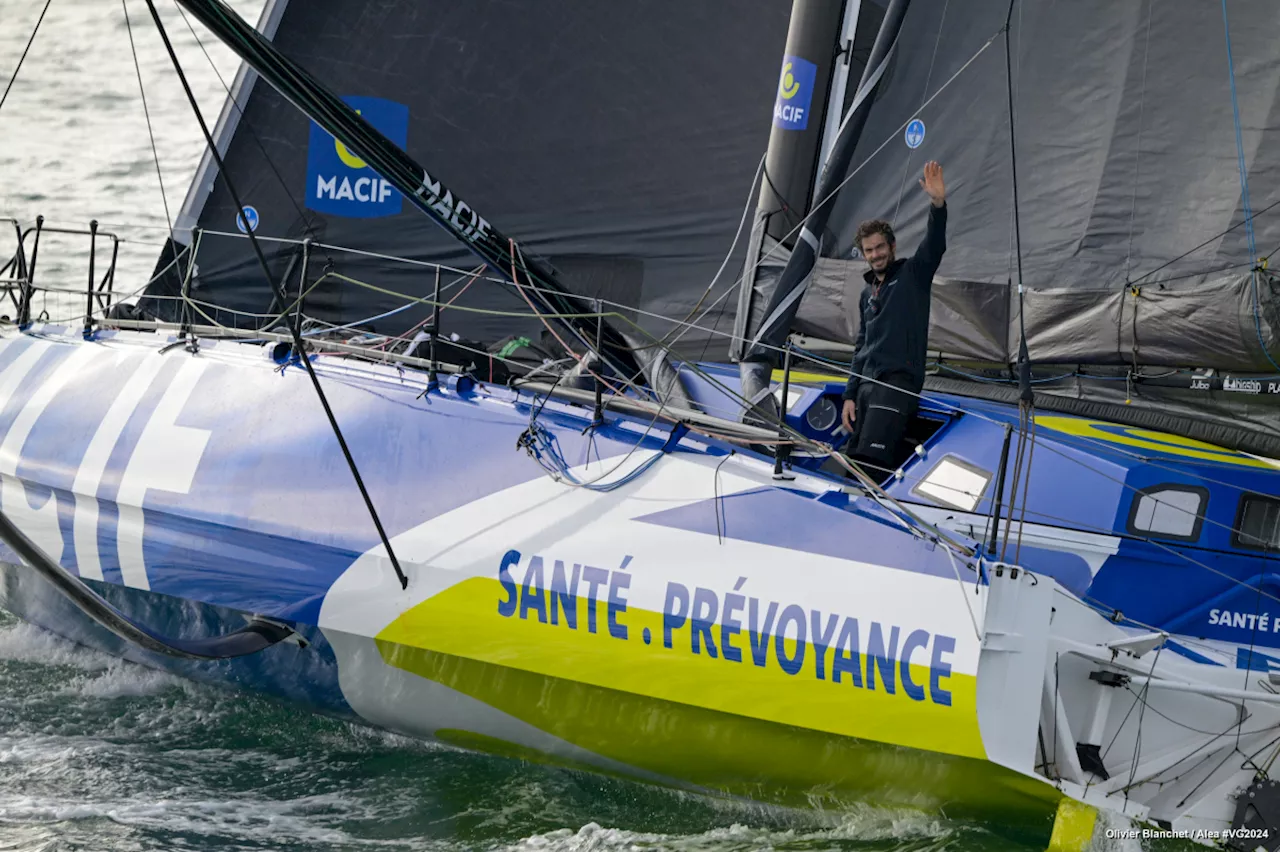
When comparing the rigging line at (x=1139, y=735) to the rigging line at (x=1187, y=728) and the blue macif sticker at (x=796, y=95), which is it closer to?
the rigging line at (x=1187, y=728)

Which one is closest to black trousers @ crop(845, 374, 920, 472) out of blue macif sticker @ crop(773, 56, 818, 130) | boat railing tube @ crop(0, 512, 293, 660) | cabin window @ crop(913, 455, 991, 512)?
cabin window @ crop(913, 455, 991, 512)

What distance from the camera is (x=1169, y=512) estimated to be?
3.71 m

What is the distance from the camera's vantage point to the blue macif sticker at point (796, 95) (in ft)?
13.3

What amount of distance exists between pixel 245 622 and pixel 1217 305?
3.13m

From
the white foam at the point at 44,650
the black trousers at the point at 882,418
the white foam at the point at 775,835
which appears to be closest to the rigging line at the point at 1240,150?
the black trousers at the point at 882,418

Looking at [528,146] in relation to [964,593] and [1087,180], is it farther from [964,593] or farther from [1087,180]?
[964,593]

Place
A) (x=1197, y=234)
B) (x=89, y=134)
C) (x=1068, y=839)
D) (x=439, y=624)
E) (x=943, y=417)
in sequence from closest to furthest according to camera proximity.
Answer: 1. (x=1068, y=839)
2. (x=439, y=624)
3. (x=943, y=417)
4. (x=1197, y=234)
5. (x=89, y=134)

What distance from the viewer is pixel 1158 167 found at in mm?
4582

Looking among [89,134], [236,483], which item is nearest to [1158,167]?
[236,483]

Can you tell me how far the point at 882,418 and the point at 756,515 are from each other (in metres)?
0.69

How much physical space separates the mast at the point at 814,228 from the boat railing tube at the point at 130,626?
61.2 inches

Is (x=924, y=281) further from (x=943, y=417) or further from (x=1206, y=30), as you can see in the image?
(x=1206, y=30)

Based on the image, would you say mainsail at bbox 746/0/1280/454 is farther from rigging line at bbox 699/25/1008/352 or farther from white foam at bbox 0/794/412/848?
white foam at bbox 0/794/412/848

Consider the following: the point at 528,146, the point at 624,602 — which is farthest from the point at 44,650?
the point at 528,146
